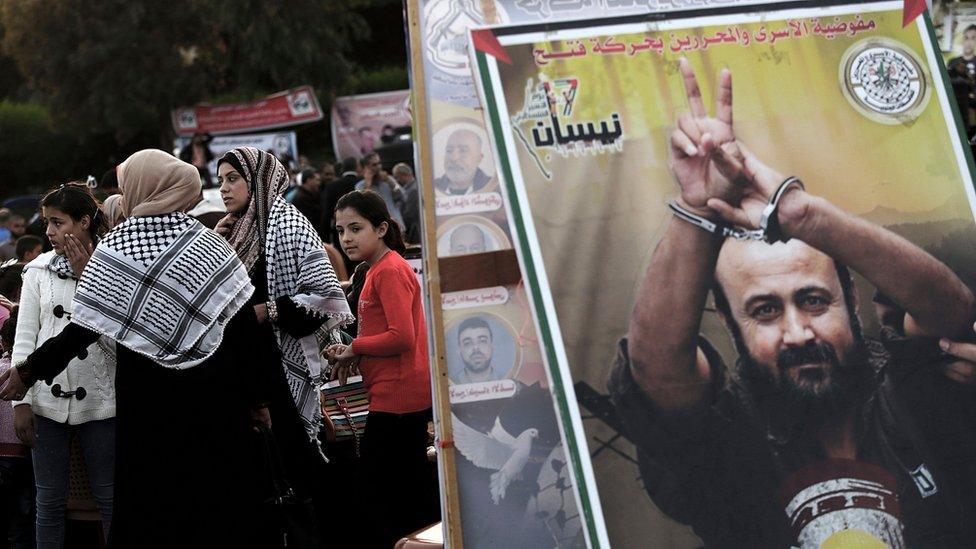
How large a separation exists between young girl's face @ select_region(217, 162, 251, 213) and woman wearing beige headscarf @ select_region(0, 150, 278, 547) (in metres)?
0.83

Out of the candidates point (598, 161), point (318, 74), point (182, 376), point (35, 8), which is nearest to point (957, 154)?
point (598, 161)

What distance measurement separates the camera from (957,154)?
3.51 metres

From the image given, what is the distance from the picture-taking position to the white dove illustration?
3410 mm

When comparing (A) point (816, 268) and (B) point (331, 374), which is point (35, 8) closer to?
(B) point (331, 374)

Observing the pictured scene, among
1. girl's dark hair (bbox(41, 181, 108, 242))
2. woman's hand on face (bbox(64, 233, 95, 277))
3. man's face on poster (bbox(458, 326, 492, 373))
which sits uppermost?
girl's dark hair (bbox(41, 181, 108, 242))

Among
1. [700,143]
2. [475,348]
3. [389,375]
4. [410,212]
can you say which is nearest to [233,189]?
[389,375]

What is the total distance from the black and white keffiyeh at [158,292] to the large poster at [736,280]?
143cm

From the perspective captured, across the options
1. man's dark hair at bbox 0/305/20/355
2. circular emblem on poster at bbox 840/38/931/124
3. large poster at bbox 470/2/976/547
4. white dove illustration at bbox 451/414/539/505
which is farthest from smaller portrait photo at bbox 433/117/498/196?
man's dark hair at bbox 0/305/20/355

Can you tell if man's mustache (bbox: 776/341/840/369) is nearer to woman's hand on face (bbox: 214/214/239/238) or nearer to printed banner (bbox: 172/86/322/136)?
woman's hand on face (bbox: 214/214/239/238)

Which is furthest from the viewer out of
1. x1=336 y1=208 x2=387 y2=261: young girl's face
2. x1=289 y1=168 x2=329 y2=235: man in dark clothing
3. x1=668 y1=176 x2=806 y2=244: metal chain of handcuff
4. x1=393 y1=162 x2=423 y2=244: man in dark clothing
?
x1=289 y1=168 x2=329 y2=235: man in dark clothing

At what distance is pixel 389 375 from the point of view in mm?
4957

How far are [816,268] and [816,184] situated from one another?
0.23m

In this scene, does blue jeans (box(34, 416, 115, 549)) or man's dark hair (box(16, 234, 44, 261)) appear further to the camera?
man's dark hair (box(16, 234, 44, 261))

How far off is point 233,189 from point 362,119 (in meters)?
20.9
